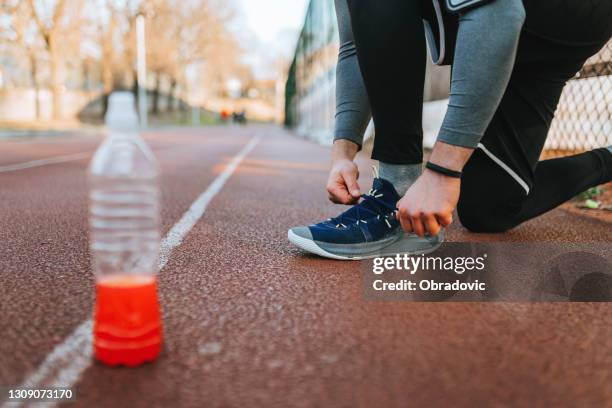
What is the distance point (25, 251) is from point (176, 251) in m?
0.63

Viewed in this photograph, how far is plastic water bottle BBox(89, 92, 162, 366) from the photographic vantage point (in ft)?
4.04

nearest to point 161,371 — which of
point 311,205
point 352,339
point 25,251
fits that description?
point 352,339

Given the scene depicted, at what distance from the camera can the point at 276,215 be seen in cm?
333

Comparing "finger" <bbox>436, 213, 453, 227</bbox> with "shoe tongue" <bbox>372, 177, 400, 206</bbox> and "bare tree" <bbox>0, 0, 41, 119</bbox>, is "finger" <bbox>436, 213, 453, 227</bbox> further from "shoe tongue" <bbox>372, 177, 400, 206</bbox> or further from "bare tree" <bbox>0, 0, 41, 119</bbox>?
"bare tree" <bbox>0, 0, 41, 119</bbox>

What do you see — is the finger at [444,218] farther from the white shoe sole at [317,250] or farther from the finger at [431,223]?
the white shoe sole at [317,250]

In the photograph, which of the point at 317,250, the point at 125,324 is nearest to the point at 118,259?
the point at 125,324

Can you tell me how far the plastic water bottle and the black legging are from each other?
93 cm

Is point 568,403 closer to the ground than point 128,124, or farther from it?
closer to the ground

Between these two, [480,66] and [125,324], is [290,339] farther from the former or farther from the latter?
[480,66]

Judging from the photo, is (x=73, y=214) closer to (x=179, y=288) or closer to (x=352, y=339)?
(x=179, y=288)

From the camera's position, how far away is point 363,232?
207 cm

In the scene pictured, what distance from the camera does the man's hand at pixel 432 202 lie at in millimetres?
1583

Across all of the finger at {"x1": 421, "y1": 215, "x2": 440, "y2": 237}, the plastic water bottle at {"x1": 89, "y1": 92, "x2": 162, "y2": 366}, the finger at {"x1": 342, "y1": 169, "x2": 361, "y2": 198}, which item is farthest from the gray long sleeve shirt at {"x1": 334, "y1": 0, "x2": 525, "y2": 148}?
the plastic water bottle at {"x1": 89, "y1": 92, "x2": 162, "y2": 366}

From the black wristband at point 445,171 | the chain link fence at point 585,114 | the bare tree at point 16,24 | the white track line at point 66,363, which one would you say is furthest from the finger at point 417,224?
the bare tree at point 16,24
